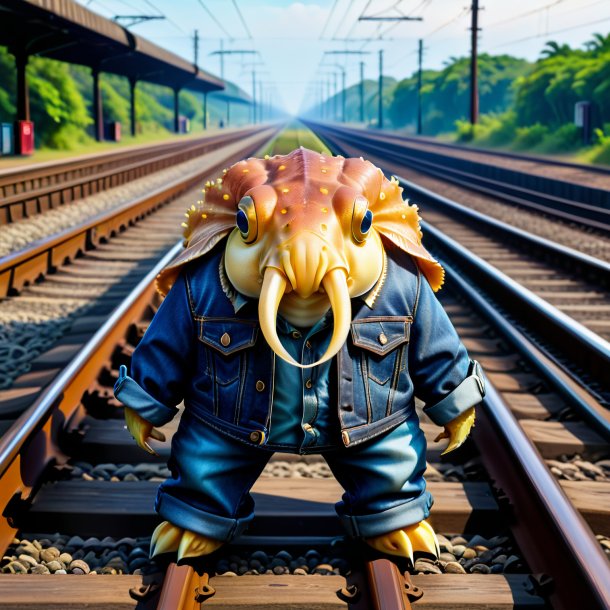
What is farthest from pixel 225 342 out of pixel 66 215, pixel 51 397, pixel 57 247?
pixel 66 215

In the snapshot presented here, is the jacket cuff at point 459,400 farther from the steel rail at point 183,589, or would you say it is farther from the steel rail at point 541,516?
the steel rail at point 183,589

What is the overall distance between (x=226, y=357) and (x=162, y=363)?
0.22 m

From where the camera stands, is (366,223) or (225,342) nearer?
(366,223)

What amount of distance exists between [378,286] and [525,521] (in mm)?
975

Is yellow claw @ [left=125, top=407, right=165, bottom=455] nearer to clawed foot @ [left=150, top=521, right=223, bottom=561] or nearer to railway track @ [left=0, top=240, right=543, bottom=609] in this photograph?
clawed foot @ [left=150, top=521, right=223, bottom=561]

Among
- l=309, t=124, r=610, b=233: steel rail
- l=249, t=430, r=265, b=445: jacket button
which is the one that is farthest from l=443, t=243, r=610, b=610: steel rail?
l=309, t=124, r=610, b=233: steel rail

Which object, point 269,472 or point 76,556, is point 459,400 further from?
point 76,556

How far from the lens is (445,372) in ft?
7.89

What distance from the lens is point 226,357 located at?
2.26 m

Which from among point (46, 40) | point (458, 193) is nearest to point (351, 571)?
point (458, 193)

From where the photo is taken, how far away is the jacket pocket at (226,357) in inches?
87.8

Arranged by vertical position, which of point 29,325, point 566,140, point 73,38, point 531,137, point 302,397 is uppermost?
point 73,38

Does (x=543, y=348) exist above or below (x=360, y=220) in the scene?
below

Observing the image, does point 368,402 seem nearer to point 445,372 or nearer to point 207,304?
point 445,372
